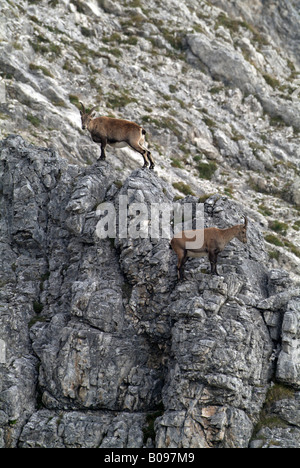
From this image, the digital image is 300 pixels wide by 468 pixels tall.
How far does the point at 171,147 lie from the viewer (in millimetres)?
40344

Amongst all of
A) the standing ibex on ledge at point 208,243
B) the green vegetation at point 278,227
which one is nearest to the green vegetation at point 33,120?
the standing ibex on ledge at point 208,243

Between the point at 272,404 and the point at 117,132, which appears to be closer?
the point at 272,404

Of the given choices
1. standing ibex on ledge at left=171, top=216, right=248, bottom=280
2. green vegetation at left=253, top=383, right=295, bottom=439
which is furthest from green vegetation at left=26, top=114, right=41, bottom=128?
green vegetation at left=253, top=383, right=295, bottom=439

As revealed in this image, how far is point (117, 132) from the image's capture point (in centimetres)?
2359

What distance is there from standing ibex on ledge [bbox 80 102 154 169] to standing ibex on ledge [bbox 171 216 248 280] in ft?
18.7

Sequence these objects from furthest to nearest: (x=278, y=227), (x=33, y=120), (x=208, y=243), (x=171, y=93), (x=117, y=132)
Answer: (x=171, y=93), (x=278, y=227), (x=33, y=120), (x=117, y=132), (x=208, y=243)

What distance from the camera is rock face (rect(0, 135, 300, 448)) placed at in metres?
17.4

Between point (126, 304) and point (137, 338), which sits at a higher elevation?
point (126, 304)

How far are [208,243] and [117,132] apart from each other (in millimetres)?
7850

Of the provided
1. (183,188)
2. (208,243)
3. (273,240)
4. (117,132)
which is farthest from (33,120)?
(208,243)

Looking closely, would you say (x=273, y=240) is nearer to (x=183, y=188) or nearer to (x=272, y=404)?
(x=183, y=188)

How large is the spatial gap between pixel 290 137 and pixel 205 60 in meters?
13.1

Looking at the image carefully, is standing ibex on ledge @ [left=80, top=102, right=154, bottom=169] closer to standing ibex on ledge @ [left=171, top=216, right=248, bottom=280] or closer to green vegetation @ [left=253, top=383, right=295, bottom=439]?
standing ibex on ledge @ [left=171, top=216, right=248, bottom=280]

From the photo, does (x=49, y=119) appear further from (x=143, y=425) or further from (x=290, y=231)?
(x=143, y=425)
